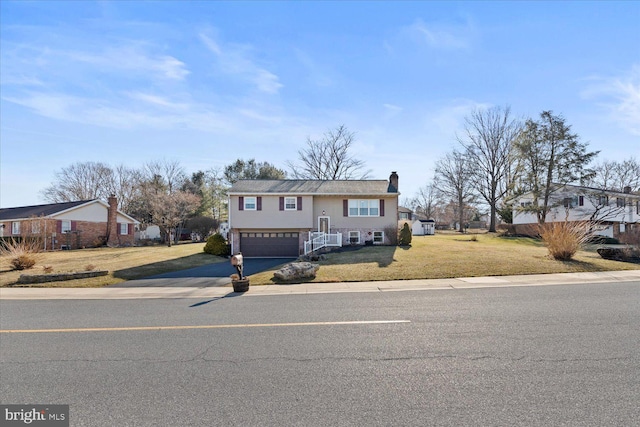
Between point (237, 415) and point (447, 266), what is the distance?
14.7m

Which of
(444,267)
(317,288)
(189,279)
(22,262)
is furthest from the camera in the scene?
(22,262)

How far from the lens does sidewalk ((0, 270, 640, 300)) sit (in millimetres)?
12367

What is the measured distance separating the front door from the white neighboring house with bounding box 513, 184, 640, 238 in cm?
2458

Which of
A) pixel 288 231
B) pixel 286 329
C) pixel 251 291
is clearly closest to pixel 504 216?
pixel 288 231

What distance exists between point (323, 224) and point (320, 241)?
2119 millimetres

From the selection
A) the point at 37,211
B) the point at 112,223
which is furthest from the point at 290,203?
the point at 37,211

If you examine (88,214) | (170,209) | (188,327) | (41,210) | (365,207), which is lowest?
(188,327)

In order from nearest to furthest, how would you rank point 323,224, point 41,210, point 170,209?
1. point 323,224
2. point 41,210
3. point 170,209

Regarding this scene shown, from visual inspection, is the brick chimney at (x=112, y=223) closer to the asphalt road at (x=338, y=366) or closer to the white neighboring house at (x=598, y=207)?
the asphalt road at (x=338, y=366)

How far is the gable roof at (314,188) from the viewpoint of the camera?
27.4 meters

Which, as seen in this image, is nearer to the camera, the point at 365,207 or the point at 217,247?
the point at 217,247

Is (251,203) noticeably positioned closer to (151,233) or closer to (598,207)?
(151,233)

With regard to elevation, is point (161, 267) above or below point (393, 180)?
below

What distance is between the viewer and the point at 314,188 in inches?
1130
